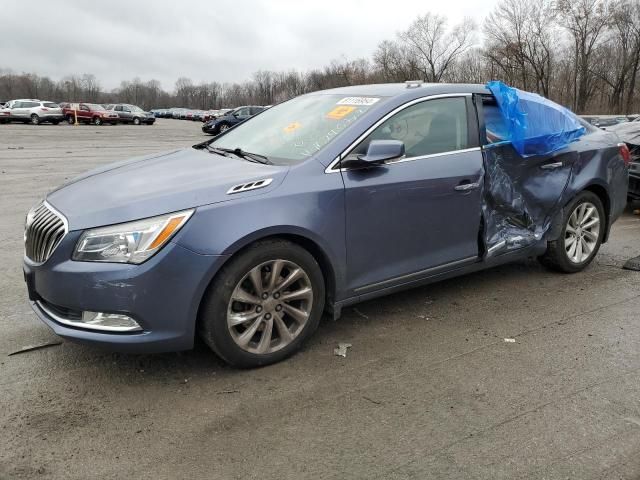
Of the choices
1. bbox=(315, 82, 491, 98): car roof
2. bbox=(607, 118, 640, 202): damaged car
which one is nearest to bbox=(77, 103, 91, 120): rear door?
bbox=(607, 118, 640, 202): damaged car

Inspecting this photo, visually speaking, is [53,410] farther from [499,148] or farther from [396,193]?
[499,148]

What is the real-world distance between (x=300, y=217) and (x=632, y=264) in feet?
13.2

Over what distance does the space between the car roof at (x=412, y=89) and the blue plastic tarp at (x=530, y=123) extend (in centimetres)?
20

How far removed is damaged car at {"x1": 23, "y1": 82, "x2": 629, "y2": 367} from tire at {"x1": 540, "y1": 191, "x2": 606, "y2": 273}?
0.12 feet

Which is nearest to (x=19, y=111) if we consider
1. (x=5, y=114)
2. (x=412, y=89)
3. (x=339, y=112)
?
(x=5, y=114)

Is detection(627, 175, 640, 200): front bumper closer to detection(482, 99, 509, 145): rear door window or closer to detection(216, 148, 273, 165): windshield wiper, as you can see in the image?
detection(482, 99, 509, 145): rear door window

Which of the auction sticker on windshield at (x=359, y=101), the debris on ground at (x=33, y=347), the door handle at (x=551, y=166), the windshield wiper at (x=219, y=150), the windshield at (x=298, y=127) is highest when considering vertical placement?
the auction sticker on windshield at (x=359, y=101)

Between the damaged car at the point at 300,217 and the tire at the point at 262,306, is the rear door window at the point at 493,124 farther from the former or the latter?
the tire at the point at 262,306

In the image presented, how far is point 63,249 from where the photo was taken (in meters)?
2.95

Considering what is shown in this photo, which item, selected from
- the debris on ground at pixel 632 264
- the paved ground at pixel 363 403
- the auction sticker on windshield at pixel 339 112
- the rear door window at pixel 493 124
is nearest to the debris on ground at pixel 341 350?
the paved ground at pixel 363 403

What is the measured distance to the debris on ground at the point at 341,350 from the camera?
356 centimetres

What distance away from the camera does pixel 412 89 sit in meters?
4.12

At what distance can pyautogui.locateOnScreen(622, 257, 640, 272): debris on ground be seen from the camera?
547cm

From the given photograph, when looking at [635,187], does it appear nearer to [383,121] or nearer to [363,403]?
[383,121]
